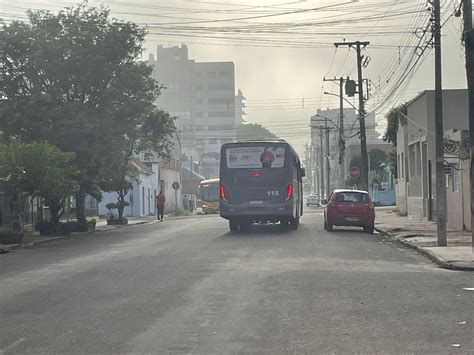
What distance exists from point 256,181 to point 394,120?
23.7m

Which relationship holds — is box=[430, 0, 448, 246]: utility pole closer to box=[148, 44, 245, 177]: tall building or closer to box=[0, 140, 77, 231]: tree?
box=[0, 140, 77, 231]: tree

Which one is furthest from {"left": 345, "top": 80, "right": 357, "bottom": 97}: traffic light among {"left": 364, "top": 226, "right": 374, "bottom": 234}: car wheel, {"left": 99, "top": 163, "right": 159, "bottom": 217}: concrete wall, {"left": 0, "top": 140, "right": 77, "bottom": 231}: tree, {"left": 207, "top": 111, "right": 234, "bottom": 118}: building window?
{"left": 207, "top": 111, "right": 234, "bottom": 118}: building window

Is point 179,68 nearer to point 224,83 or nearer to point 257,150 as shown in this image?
point 224,83

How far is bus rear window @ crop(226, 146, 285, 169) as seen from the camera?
26.7 m

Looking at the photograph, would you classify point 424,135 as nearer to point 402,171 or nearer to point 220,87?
point 402,171

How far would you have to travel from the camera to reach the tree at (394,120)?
4257 cm

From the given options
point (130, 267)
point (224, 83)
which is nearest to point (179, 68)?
point (224, 83)

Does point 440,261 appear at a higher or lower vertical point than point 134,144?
lower

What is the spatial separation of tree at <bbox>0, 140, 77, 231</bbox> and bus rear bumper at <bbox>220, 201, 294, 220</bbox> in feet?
19.0

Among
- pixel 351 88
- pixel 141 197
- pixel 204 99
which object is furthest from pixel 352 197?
pixel 204 99

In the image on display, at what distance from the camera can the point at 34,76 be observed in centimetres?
3105

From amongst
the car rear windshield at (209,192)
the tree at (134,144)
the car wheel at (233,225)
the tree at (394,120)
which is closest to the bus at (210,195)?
the car rear windshield at (209,192)

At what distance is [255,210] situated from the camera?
26.4 metres

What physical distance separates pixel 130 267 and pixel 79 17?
756 inches
